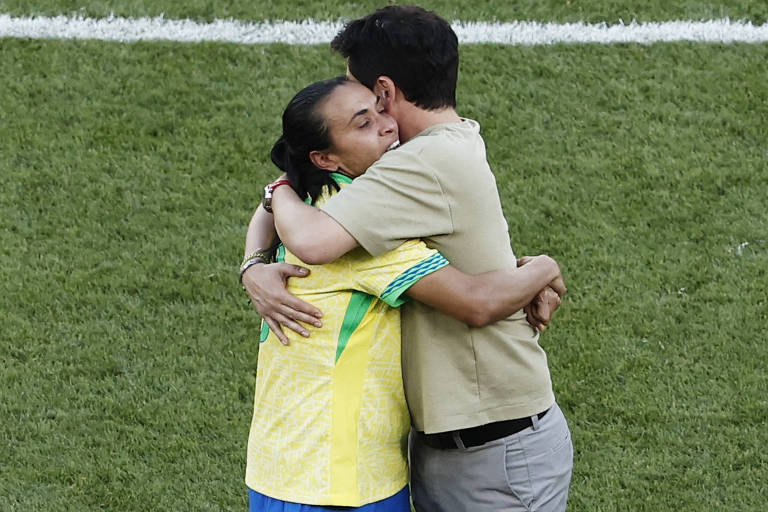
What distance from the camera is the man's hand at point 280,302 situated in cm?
286

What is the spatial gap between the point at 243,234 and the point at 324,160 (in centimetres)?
315

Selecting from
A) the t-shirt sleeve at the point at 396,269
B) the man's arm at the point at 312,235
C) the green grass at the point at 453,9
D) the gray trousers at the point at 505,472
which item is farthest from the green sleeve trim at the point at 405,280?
the green grass at the point at 453,9

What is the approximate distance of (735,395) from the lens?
16.7 feet

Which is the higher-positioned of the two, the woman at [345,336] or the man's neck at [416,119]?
the man's neck at [416,119]

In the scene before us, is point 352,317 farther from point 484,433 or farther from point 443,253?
point 484,433

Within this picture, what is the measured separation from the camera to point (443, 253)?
2.90m

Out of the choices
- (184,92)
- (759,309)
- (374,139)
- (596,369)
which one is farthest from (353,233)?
(184,92)

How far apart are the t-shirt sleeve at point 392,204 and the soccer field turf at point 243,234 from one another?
2153mm

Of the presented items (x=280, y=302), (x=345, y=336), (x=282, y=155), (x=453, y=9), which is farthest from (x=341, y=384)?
(x=453, y=9)

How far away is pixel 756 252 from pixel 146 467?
9.73ft

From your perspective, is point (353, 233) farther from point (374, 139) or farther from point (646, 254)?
point (646, 254)

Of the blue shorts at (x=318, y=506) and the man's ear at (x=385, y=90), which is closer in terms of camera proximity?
the blue shorts at (x=318, y=506)

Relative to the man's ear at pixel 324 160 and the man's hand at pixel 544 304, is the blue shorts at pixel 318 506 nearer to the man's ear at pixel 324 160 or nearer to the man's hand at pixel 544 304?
the man's hand at pixel 544 304

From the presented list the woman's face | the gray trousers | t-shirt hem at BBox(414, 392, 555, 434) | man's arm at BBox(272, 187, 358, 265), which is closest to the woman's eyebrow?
the woman's face
